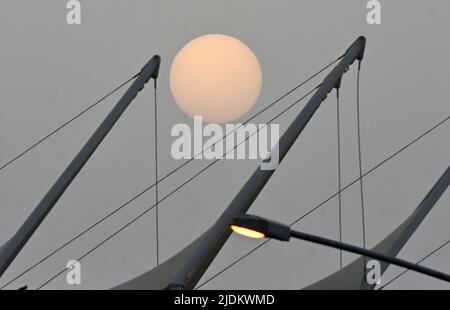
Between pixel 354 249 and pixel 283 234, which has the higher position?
pixel 283 234

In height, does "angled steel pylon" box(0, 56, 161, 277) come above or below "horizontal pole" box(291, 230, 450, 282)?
above

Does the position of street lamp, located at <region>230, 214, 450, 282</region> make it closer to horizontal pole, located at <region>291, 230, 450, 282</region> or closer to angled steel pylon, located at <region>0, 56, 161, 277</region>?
horizontal pole, located at <region>291, 230, 450, 282</region>

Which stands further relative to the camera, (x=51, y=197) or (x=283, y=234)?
(x=51, y=197)

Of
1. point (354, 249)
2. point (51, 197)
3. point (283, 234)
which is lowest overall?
point (354, 249)

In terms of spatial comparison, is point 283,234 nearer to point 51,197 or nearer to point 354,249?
point 354,249

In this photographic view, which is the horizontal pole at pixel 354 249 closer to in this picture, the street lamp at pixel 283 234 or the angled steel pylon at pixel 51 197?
the street lamp at pixel 283 234

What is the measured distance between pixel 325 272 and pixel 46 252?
13.1 metres

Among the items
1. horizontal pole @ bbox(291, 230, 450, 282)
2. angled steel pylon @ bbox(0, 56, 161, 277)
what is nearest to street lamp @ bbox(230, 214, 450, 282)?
horizontal pole @ bbox(291, 230, 450, 282)

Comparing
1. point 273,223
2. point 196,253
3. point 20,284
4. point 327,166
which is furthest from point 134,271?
point 273,223

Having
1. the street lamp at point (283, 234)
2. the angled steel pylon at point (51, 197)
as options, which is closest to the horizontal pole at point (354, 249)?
the street lamp at point (283, 234)

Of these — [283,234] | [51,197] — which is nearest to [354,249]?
[283,234]

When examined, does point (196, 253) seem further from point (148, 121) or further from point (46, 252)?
point (148, 121)

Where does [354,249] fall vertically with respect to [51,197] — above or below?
below

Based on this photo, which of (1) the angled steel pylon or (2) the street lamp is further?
(1) the angled steel pylon
